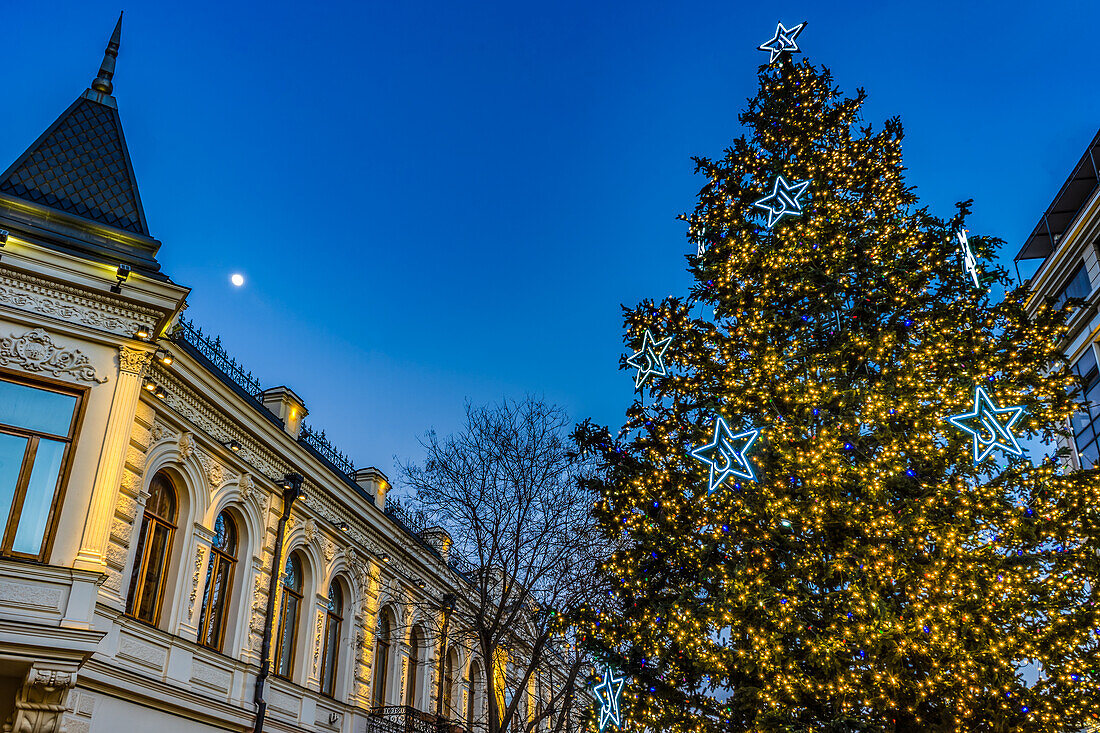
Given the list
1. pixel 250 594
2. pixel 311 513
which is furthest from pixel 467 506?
pixel 250 594

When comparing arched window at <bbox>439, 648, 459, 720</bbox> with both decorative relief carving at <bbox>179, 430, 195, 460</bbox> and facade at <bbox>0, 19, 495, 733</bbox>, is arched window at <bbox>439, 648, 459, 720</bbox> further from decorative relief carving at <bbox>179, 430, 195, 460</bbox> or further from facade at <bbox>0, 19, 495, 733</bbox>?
decorative relief carving at <bbox>179, 430, 195, 460</bbox>

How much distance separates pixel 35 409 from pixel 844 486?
11.9 meters

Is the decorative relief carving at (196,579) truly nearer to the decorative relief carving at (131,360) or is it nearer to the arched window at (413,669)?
the decorative relief carving at (131,360)

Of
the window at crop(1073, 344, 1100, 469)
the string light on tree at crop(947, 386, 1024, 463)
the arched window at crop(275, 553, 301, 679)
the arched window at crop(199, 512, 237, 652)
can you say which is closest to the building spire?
the arched window at crop(199, 512, 237, 652)

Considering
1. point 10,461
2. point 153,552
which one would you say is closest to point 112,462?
point 10,461

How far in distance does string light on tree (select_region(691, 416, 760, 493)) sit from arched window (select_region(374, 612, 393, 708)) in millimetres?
12538

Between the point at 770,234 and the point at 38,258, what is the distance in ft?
39.7

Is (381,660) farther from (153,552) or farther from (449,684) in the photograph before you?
(153,552)

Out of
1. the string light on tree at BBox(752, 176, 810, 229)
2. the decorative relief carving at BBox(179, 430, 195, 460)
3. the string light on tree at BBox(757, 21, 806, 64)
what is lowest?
the decorative relief carving at BBox(179, 430, 195, 460)

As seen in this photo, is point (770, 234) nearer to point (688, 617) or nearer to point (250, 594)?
point (688, 617)

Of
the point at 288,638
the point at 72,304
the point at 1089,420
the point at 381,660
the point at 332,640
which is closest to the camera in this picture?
the point at 72,304

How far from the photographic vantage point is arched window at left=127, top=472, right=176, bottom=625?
13188 mm

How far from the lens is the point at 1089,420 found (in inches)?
869

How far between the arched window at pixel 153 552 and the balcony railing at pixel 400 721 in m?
7.42
